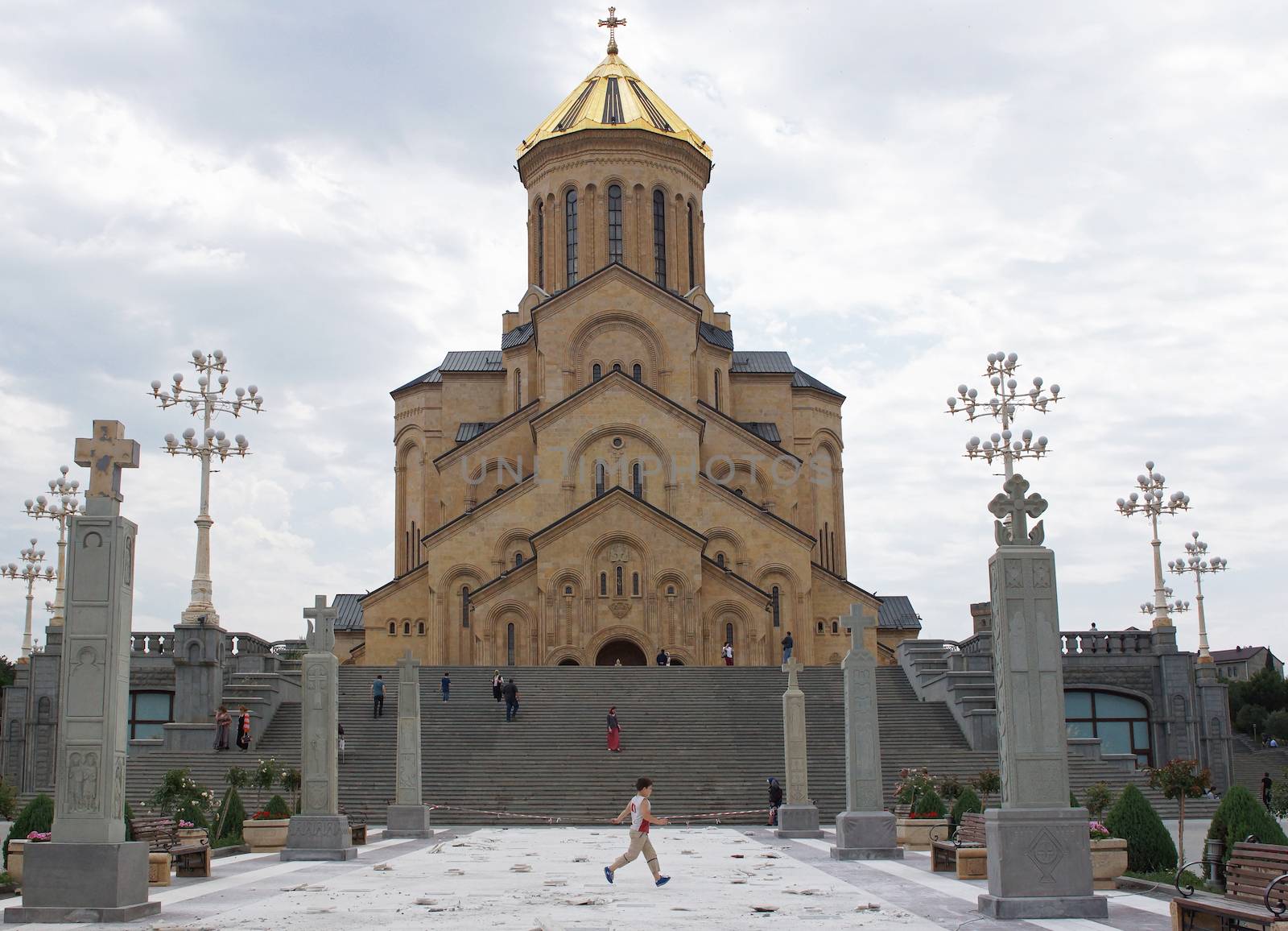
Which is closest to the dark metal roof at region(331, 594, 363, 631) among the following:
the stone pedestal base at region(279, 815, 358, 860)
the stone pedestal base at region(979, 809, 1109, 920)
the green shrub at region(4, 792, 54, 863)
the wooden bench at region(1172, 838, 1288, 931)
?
the stone pedestal base at region(279, 815, 358, 860)

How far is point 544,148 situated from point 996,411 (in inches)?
909

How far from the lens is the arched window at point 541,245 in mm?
50406

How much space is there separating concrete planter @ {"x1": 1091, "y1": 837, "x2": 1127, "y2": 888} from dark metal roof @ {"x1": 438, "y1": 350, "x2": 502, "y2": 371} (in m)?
38.8

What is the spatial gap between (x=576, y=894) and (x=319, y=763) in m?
5.53

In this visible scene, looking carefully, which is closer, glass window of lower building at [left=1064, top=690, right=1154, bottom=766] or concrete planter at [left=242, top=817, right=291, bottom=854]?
concrete planter at [left=242, top=817, right=291, bottom=854]

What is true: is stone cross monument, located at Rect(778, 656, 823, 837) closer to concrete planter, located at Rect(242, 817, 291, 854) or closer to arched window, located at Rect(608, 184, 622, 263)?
concrete planter, located at Rect(242, 817, 291, 854)

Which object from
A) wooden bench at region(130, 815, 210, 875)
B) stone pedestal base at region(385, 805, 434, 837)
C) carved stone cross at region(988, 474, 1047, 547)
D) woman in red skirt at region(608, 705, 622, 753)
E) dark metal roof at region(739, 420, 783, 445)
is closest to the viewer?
carved stone cross at region(988, 474, 1047, 547)

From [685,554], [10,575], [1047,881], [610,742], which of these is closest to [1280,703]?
[685,554]

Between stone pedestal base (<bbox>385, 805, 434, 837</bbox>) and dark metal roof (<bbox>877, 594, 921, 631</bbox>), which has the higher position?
dark metal roof (<bbox>877, 594, 921, 631</bbox>)

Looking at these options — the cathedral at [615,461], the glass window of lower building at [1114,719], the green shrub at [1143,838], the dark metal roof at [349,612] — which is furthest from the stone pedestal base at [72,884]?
the dark metal roof at [349,612]

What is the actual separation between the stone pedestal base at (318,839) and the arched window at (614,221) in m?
34.2

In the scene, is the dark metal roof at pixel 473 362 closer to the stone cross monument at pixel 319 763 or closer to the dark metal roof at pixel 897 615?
the dark metal roof at pixel 897 615

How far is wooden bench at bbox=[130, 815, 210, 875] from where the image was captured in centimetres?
1475

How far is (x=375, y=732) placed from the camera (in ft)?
100
